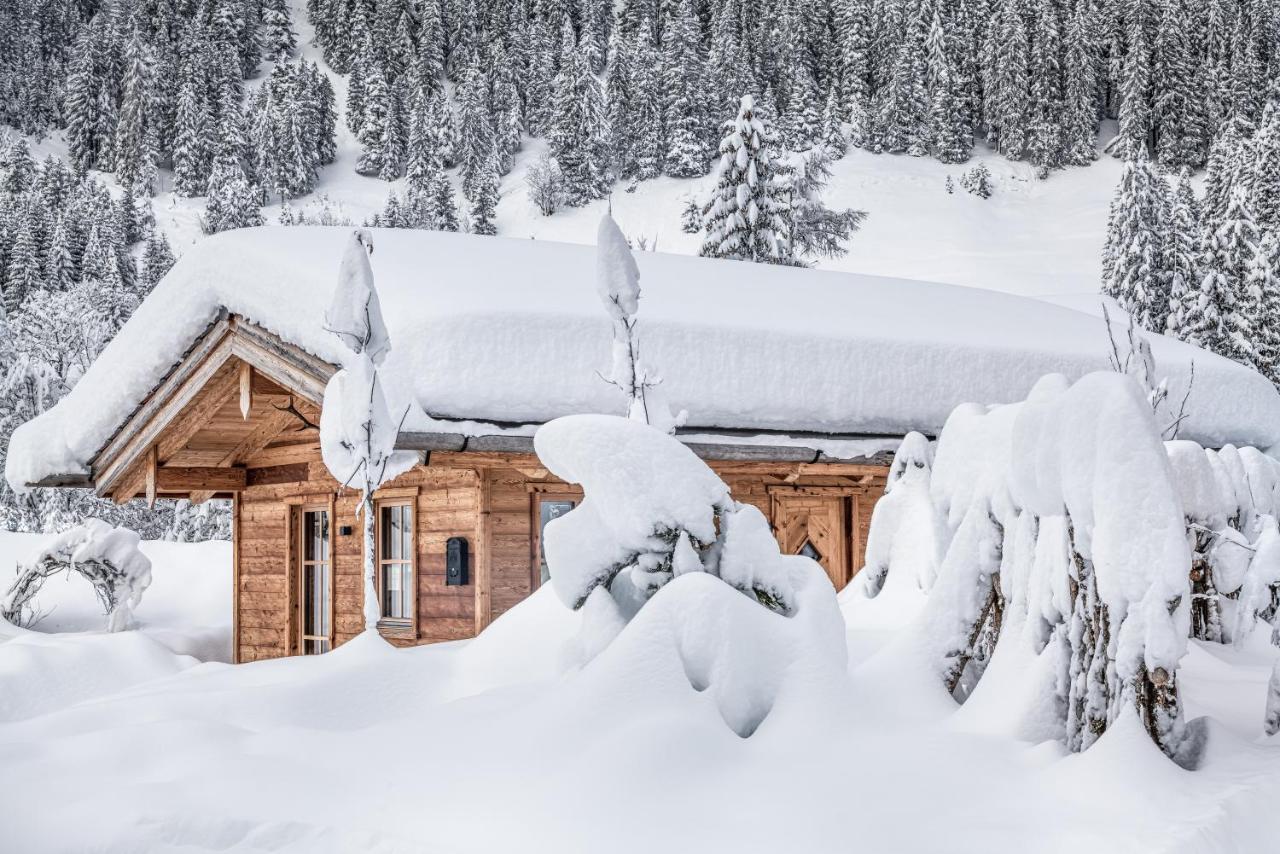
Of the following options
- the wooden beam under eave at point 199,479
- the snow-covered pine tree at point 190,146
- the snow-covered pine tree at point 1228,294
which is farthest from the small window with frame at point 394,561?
the snow-covered pine tree at point 190,146

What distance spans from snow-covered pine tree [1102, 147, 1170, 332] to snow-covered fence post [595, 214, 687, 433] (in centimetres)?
2789

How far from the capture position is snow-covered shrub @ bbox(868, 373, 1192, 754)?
326 centimetres

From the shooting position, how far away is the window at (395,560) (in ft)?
32.8

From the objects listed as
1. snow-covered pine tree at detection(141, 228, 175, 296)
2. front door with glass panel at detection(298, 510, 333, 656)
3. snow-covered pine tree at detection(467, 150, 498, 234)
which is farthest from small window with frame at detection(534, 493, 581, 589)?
snow-covered pine tree at detection(467, 150, 498, 234)

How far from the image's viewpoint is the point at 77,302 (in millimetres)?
42469

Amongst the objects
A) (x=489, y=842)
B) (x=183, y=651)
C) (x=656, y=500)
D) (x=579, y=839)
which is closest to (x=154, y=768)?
(x=489, y=842)

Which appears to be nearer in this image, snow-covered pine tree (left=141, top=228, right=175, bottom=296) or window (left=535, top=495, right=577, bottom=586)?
window (left=535, top=495, right=577, bottom=586)

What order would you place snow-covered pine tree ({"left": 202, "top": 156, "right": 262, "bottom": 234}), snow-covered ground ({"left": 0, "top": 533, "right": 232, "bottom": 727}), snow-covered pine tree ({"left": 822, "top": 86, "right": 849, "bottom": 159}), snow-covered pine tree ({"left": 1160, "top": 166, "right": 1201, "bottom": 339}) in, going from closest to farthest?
snow-covered ground ({"left": 0, "top": 533, "right": 232, "bottom": 727}), snow-covered pine tree ({"left": 1160, "top": 166, "right": 1201, "bottom": 339}), snow-covered pine tree ({"left": 822, "top": 86, "right": 849, "bottom": 159}), snow-covered pine tree ({"left": 202, "top": 156, "right": 262, "bottom": 234})

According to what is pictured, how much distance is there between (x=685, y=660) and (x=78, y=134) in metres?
82.0

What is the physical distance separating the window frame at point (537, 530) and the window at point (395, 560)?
1.63 m

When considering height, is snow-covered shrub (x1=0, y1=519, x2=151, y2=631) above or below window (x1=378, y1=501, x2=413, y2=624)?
below

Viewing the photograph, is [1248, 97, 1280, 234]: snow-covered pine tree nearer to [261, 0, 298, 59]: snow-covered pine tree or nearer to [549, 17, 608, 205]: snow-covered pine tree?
[549, 17, 608, 205]: snow-covered pine tree

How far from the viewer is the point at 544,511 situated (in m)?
9.01

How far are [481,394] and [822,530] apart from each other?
4184 millimetres
